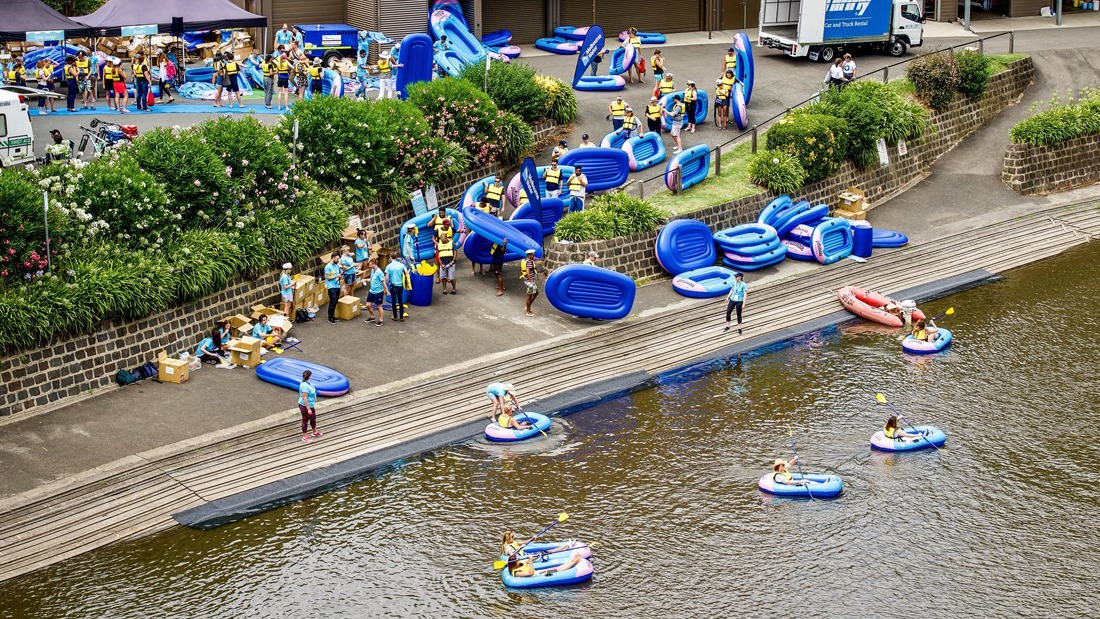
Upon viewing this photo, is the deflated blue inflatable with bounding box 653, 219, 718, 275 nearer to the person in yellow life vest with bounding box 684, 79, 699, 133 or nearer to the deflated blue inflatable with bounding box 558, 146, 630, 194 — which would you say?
the deflated blue inflatable with bounding box 558, 146, 630, 194

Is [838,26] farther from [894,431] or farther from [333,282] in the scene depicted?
[894,431]

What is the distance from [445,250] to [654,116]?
1056 centimetres

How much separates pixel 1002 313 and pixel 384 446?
17.1 meters

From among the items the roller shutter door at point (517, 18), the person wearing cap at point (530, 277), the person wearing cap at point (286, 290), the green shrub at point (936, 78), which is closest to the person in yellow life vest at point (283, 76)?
the roller shutter door at point (517, 18)

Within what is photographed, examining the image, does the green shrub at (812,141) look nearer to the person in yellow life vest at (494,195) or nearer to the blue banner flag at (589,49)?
the blue banner flag at (589,49)

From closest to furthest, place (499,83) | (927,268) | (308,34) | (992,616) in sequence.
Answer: (992,616) < (927,268) < (499,83) < (308,34)

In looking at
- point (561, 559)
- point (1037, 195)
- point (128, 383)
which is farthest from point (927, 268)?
point (128, 383)

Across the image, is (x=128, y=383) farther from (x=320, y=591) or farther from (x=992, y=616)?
(x=992, y=616)

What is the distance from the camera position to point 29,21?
41344 millimetres

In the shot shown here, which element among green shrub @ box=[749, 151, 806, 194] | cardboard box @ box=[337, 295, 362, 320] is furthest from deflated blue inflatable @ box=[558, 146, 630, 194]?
cardboard box @ box=[337, 295, 362, 320]

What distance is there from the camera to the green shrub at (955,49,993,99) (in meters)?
46.0

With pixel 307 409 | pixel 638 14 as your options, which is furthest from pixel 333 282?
pixel 638 14

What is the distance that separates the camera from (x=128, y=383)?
29312 mm

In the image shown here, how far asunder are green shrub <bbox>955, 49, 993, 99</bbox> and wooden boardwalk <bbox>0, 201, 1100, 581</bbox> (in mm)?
6794
